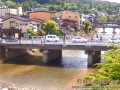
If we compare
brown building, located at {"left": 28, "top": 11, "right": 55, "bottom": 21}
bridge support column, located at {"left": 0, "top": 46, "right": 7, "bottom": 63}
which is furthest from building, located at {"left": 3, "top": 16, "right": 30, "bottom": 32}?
brown building, located at {"left": 28, "top": 11, "right": 55, "bottom": 21}

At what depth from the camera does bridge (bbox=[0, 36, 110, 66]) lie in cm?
Answer: 3409

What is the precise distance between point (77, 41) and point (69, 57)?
4224mm

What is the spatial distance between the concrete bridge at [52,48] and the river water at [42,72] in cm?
107

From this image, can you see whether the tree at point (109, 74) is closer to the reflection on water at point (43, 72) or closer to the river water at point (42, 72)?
the river water at point (42, 72)

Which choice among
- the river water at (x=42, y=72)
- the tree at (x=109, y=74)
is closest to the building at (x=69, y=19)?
the river water at (x=42, y=72)

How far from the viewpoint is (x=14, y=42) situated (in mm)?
37031

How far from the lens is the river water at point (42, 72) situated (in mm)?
25578

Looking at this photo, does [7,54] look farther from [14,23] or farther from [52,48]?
[14,23]

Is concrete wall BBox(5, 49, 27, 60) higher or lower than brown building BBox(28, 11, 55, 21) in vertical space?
lower

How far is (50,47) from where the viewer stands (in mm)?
35375

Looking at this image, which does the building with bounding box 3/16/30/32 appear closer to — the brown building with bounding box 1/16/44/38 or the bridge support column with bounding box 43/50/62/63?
the brown building with bounding box 1/16/44/38

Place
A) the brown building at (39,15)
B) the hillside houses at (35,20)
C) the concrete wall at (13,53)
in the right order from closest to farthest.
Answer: the concrete wall at (13,53) → the hillside houses at (35,20) → the brown building at (39,15)

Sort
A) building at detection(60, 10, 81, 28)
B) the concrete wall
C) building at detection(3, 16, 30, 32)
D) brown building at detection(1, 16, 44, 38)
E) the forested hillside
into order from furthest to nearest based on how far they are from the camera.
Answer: the forested hillside < building at detection(60, 10, 81, 28) < building at detection(3, 16, 30, 32) < brown building at detection(1, 16, 44, 38) < the concrete wall

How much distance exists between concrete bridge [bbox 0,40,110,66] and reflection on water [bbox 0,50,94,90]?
3.98ft
